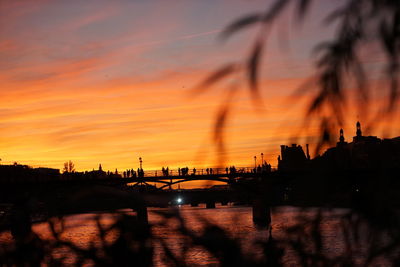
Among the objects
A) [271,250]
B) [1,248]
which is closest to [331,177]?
[271,250]

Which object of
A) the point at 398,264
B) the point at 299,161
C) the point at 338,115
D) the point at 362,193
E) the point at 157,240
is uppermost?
the point at 338,115

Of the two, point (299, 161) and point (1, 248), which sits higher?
point (299, 161)

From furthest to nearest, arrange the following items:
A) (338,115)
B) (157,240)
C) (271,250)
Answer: (157,240)
(271,250)
(338,115)

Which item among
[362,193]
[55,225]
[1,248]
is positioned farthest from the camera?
[1,248]

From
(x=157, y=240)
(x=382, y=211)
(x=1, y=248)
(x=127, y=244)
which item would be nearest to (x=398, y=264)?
(x=382, y=211)

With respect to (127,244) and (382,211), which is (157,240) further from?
(382,211)

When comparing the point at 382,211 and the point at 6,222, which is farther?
the point at 6,222

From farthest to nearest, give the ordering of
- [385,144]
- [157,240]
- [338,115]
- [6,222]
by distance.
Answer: [6,222], [157,240], [385,144], [338,115]

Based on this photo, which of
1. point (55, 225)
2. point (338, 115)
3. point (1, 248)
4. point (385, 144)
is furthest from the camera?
point (1, 248)

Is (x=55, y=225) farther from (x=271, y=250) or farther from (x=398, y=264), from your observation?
(x=398, y=264)

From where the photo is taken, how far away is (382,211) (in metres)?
1.57

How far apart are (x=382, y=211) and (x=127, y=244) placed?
0.96 metres

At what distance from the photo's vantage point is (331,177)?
1.44 meters

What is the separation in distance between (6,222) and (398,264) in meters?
2.09
